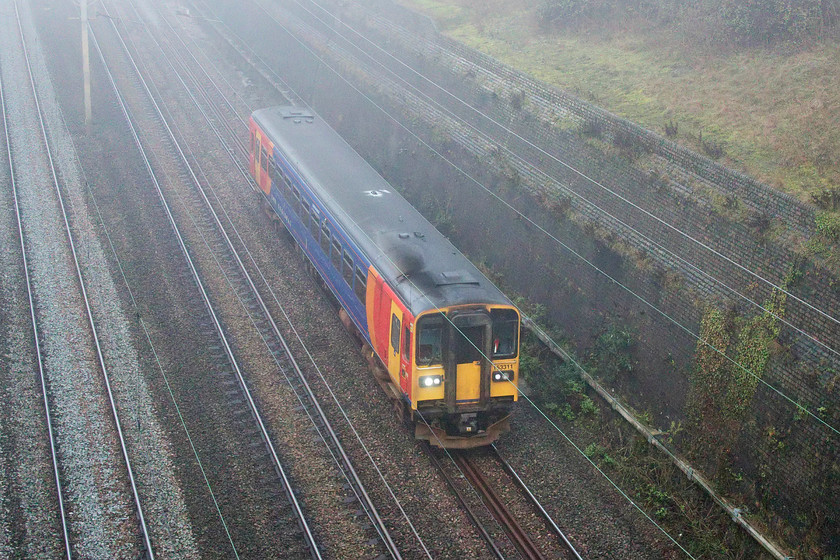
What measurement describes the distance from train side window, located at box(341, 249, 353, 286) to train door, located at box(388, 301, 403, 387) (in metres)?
2.32

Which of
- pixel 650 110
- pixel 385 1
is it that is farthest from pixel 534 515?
pixel 385 1

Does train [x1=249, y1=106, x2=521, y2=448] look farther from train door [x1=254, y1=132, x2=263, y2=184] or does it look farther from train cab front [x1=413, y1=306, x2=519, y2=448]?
train door [x1=254, y1=132, x2=263, y2=184]

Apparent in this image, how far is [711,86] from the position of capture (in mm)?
19000

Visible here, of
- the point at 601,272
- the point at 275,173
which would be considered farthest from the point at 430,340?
the point at 275,173

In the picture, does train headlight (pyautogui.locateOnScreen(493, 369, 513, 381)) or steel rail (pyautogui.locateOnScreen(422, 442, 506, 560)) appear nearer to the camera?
steel rail (pyautogui.locateOnScreen(422, 442, 506, 560))

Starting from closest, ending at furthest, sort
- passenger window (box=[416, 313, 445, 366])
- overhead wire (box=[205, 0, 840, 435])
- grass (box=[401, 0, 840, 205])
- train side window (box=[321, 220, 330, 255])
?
overhead wire (box=[205, 0, 840, 435])
passenger window (box=[416, 313, 445, 366])
grass (box=[401, 0, 840, 205])
train side window (box=[321, 220, 330, 255])

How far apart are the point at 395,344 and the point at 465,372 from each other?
53.1 inches

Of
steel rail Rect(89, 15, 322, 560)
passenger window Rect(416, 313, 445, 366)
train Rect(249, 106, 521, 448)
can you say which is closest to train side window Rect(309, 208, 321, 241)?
train Rect(249, 106, 521, 448)

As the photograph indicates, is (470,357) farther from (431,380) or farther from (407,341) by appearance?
(407,341)

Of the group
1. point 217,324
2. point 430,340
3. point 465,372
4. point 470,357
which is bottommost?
point 217,324

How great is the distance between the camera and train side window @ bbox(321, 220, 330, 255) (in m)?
16.6

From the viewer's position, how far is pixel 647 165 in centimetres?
1595

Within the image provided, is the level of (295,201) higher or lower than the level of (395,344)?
higher

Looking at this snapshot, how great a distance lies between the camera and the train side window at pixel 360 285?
14.6 m
